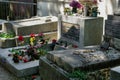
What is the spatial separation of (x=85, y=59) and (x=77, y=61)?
0.19 meters

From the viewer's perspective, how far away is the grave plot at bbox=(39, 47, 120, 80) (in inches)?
179

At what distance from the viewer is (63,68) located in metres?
4.70

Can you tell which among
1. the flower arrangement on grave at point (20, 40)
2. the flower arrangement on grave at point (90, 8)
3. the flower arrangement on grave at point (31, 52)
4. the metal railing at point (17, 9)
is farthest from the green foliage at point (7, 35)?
the metal railing at point (17, 9)

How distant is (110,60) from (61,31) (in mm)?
3092

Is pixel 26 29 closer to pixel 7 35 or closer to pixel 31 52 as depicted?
pixel 7 35

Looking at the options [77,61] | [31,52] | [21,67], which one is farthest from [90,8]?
[77,61]

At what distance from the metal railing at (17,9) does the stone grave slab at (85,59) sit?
6.78 metres

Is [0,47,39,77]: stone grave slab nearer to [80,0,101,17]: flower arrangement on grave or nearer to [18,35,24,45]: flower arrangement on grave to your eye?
[18,35,24,45]: flower arrangement on grave

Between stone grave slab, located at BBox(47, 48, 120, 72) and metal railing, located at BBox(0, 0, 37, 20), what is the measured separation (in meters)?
6.78

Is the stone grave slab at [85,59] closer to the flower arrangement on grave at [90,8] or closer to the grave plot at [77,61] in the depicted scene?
the grave plot at [77,61]

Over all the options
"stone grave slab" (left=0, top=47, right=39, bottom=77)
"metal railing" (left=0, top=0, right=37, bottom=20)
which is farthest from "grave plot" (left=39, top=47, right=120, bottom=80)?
"metal railing" (left=0, top=0, right=37, bottom=20)

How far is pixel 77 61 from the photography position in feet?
15.2

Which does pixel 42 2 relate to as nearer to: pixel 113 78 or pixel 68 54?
pixel 68 54

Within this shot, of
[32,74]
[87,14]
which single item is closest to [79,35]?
[87,14]
